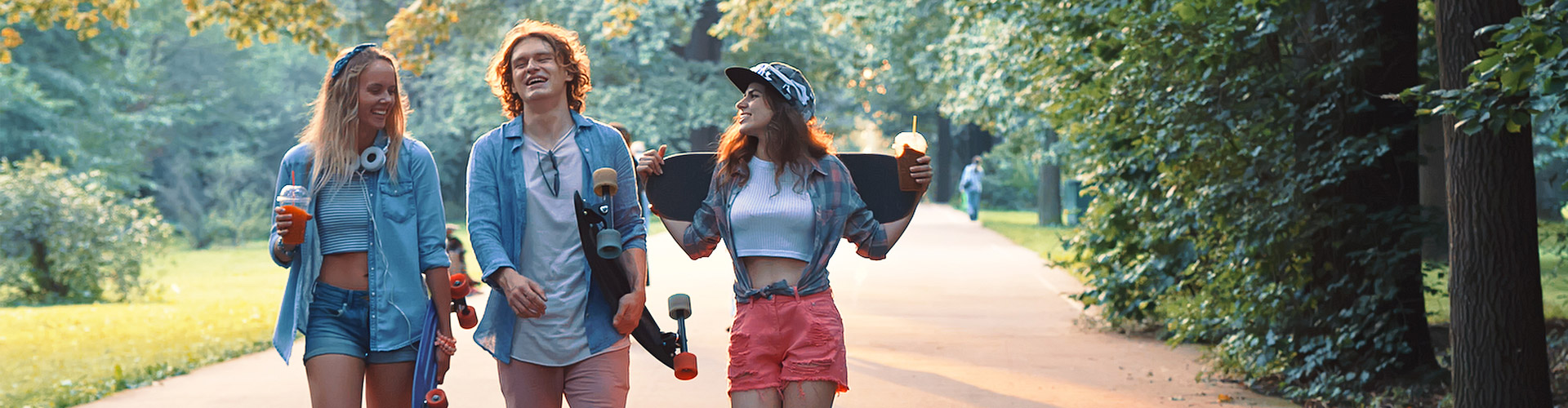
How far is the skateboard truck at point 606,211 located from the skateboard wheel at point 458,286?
0.37 metres

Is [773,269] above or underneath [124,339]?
above

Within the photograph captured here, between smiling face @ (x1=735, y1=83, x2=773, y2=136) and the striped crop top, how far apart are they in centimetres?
110

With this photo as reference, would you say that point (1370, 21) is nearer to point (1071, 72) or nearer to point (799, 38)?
point (1071, 72)

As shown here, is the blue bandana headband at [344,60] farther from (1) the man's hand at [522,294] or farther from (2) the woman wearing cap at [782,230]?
(2) the woman wearing cap at [782,230]

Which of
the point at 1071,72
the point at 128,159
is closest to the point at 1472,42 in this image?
the point at 1071,72

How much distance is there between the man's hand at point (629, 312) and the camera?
4.23 m

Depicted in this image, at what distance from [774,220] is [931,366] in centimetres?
534

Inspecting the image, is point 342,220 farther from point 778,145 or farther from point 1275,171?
point 1275,171

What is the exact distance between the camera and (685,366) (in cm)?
433

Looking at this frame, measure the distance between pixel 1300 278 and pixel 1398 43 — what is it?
1334 mm

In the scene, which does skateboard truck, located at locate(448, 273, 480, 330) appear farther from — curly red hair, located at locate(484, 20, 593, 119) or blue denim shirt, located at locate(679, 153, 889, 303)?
blue denim shirt, located at locate(679, 153, 889, 303)

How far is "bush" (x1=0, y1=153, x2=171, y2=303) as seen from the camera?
16812 mm

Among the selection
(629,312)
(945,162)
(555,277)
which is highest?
(945,162)

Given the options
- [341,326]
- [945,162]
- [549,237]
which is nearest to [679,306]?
[549,237]
